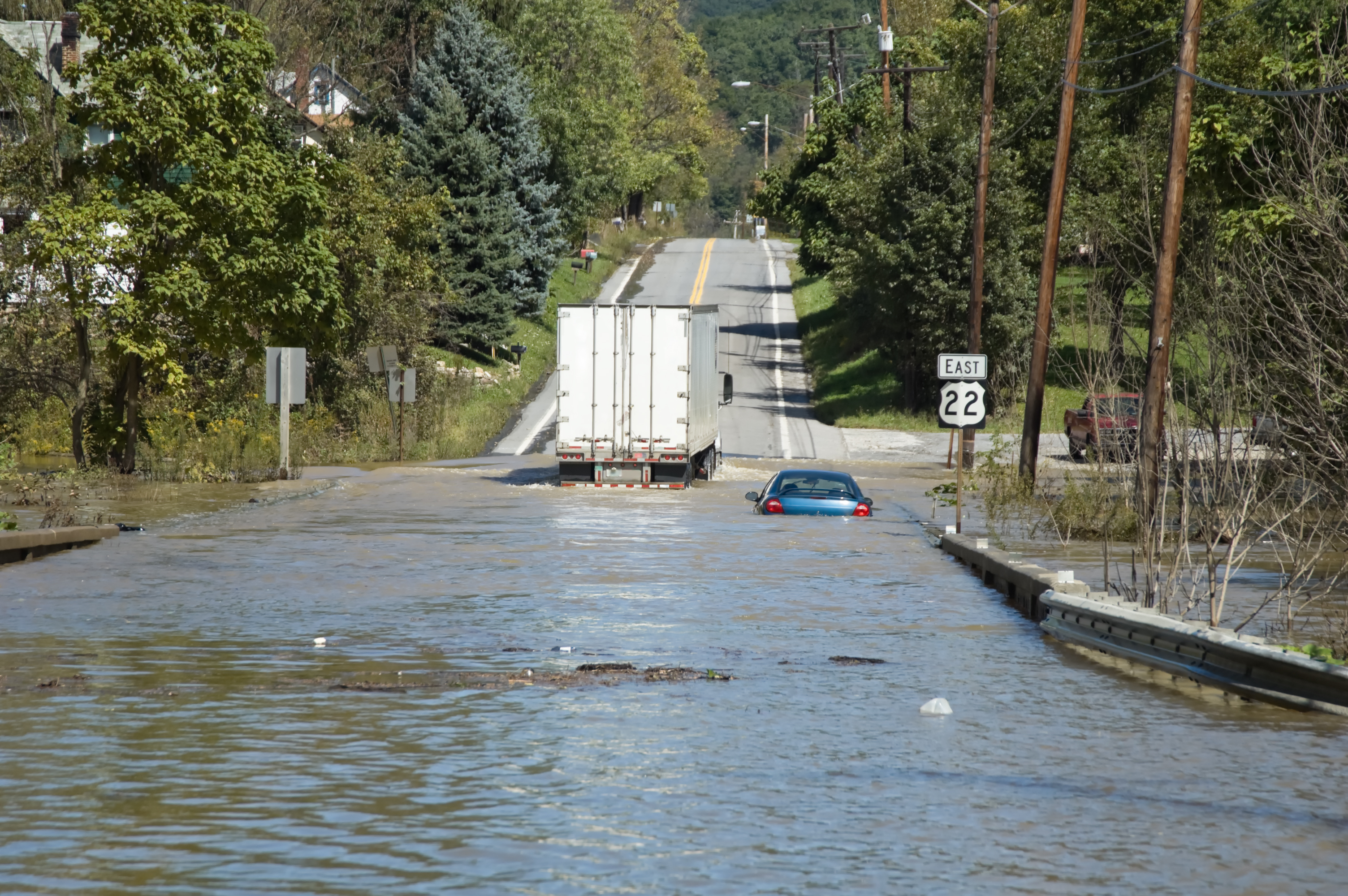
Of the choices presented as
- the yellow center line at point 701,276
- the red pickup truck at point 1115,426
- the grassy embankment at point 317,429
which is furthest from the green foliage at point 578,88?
the red pickup truck at point 1115,426

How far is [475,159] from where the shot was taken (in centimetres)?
5847

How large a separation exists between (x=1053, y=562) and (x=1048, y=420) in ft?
102

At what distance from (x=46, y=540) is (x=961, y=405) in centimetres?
1256

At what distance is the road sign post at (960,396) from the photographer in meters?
23.3

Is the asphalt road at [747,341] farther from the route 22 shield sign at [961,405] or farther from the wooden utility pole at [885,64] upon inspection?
the route 22 shield sign at [961,405]

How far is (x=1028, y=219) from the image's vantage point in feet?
176

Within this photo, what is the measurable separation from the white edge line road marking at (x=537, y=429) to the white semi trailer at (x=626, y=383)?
473 inches

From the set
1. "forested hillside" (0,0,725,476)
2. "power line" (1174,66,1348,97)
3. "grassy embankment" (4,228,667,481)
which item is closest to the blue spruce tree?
"forested hillside" (0,0,725,476)

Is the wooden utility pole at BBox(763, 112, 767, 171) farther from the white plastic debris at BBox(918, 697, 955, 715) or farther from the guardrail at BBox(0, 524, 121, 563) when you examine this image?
the white plastic debris at BBox(918, 697, 955, 715)

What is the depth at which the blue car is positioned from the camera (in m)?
27.0

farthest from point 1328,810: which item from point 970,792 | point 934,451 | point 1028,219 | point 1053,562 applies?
point 1028,219

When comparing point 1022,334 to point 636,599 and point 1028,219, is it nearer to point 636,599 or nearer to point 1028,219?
point 1028,219

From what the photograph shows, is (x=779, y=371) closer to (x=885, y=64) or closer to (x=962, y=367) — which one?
(x=885, y=64)

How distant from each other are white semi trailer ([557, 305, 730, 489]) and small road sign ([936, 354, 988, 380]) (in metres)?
8.84
